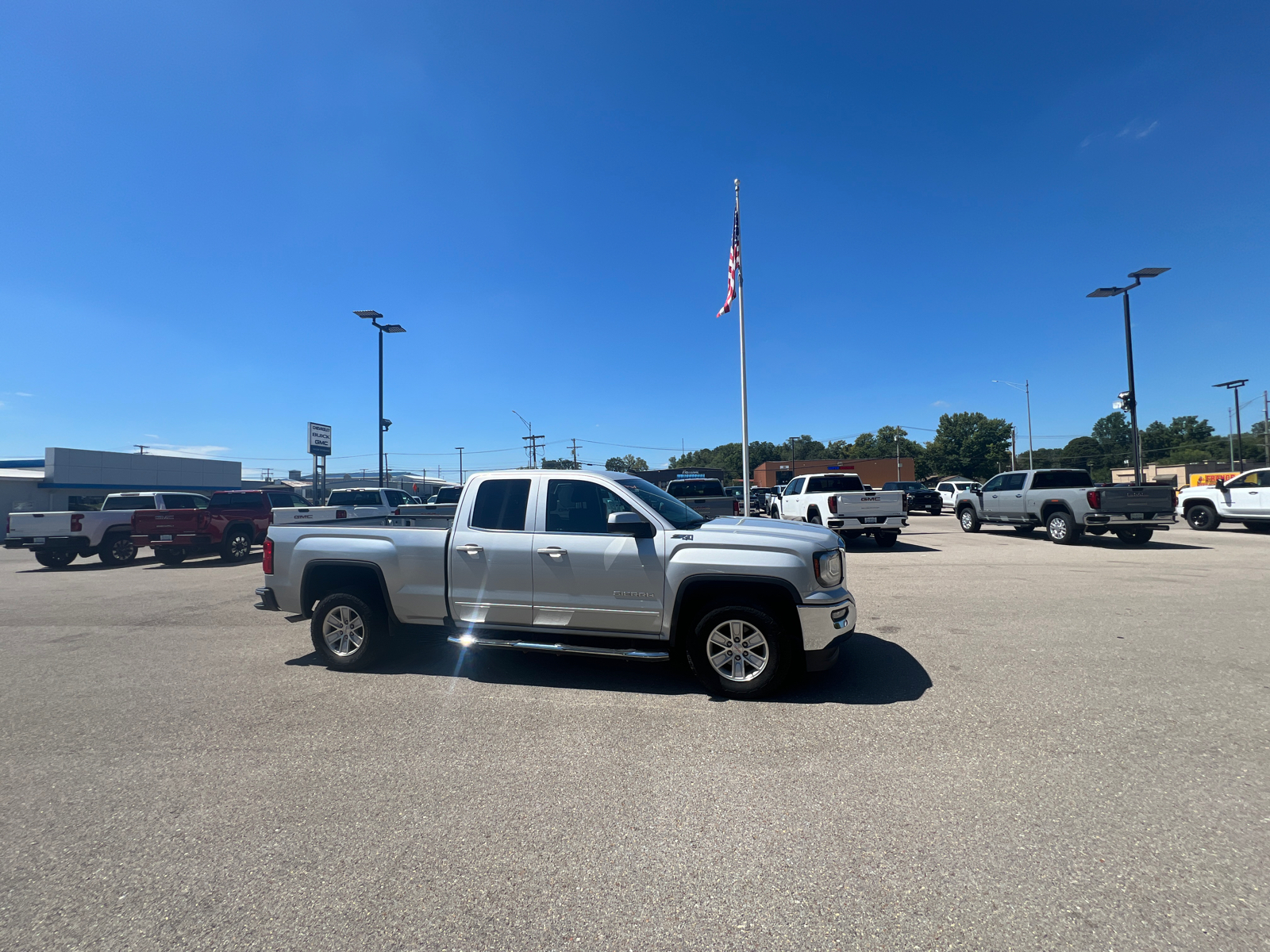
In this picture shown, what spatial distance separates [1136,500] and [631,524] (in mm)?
15018

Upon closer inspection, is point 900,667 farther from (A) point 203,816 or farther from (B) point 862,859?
(A) point 203,816

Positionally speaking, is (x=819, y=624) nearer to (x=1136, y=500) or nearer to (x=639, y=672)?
(x=639, y=672)

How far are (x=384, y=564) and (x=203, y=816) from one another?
263 centimetres

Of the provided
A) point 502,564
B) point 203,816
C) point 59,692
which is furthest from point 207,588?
point 203,816

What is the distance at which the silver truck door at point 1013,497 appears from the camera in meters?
16.9

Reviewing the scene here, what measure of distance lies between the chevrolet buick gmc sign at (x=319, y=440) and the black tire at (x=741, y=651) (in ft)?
121

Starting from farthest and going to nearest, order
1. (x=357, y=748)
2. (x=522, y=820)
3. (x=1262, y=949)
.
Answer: (x=357, y=748), (x=522, y=820), (x=1262, y=949)

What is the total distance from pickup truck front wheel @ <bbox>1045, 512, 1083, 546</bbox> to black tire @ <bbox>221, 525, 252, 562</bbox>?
20.7 meters

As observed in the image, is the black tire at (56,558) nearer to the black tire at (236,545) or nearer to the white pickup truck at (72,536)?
the white pickup truck at (72,536)

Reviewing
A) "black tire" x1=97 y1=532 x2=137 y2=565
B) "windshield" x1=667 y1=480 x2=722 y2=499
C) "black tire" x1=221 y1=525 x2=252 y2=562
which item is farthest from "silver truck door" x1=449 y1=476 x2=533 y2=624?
"black tire" x1=97 y1=532 x2=137 y2=565

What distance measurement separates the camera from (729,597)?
16.3ft

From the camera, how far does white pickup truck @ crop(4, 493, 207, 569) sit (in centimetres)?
1472

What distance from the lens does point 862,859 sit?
9.12 ft

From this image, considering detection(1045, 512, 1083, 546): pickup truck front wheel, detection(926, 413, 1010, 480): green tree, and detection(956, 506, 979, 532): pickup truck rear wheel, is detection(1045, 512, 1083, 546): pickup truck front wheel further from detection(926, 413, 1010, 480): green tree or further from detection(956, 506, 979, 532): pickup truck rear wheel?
detection(926, 413, 1010, 480): green tree
